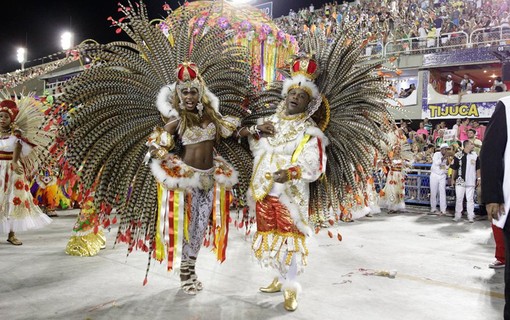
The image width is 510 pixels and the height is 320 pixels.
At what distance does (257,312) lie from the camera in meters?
3.47

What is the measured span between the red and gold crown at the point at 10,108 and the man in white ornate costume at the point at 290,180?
4.10 metres

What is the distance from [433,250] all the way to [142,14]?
4.97 metres

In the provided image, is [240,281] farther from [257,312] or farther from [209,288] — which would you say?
[257,312]

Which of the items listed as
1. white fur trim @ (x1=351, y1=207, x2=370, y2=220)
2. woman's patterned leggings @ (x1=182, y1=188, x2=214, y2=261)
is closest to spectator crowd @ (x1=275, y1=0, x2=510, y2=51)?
white fur trim @ (x1=351, y1=207, x2=370, y2=220)

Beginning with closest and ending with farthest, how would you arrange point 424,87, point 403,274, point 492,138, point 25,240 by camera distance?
point 492,138, point 403,274, point 25,240, point 424,87

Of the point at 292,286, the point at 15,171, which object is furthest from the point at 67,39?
the point at 292,286

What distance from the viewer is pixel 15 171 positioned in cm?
597

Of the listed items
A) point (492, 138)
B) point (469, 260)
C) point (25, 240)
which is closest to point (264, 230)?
point (492, 138)

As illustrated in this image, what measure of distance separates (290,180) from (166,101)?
128 centimetres

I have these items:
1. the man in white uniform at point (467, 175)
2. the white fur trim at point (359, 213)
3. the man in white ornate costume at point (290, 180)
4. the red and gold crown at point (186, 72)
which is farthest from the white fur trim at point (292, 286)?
the man in white uniform at point (467, 175)

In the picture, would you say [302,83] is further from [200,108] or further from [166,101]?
[166,101]

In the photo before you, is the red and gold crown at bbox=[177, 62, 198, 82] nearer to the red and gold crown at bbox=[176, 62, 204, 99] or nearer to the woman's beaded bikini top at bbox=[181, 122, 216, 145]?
the red and gold crown at bbox=[176, 62, 204, 99]

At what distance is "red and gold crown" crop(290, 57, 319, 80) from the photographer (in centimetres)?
381

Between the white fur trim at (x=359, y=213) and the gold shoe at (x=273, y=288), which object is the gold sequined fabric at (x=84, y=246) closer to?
the gold shoe at (x=273, y=288)
